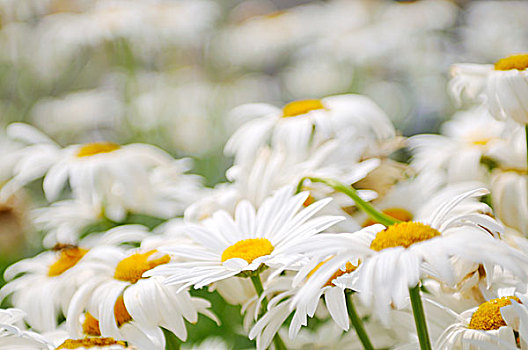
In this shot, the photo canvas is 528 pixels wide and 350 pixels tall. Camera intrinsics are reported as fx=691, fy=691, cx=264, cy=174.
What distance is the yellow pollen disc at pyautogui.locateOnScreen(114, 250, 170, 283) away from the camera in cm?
40

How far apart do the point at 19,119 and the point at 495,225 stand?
1.04 metres

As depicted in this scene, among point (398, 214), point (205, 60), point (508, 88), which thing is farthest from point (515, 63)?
point (205, 60)

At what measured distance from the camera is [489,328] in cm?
Result: 33

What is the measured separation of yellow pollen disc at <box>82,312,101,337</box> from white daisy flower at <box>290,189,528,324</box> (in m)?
0.16

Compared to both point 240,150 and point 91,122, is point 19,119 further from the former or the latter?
point 240,150

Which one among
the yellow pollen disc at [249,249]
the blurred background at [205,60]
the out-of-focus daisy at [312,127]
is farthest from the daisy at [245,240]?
the blurred background at [205,60]

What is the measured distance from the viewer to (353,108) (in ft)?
1.85

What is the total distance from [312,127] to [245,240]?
0.61 ft

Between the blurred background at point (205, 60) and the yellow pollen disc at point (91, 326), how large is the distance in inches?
20.7

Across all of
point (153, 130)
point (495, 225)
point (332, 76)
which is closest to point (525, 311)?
point (495, 225)

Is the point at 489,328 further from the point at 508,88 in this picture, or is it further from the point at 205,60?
the point at 205,60

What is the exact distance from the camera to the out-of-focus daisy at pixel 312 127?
54cm

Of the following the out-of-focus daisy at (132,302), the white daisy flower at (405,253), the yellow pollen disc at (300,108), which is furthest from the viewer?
the yellow pollen disc at (300,108)

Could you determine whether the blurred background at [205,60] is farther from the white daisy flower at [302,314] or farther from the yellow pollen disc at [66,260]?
the white daisy flower at [302,314]
